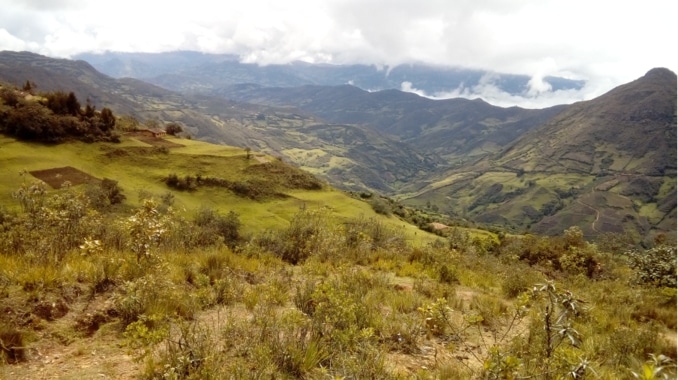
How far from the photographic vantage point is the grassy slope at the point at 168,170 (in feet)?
152

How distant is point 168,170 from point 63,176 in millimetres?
14142

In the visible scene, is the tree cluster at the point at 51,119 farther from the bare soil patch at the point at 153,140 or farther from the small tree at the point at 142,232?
the small tree at the point at 142,232

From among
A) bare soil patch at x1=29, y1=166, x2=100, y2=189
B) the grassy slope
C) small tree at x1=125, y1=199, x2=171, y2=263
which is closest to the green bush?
small tree at x1=125, y1=199, x2=171, y2=263

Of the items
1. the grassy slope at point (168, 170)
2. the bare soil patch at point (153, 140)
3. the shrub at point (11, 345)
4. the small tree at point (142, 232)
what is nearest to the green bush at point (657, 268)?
the small tree at point (142, 232)

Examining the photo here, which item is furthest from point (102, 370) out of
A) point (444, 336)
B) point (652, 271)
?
point (652, 271)

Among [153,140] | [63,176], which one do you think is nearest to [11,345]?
[63,176]

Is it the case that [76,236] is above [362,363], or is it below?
below

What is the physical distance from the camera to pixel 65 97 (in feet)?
190

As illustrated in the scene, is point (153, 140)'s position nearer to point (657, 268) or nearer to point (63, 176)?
point (63, 176)

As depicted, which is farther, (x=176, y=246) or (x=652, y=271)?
(x=652, y=271)

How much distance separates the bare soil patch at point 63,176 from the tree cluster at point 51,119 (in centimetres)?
879

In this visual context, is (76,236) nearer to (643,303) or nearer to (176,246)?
(176,246)

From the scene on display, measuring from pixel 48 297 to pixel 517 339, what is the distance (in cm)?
745

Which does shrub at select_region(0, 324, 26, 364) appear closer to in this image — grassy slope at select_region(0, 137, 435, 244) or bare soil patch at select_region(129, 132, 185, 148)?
grassy slope at select_region(0, 137, 435, 244)
